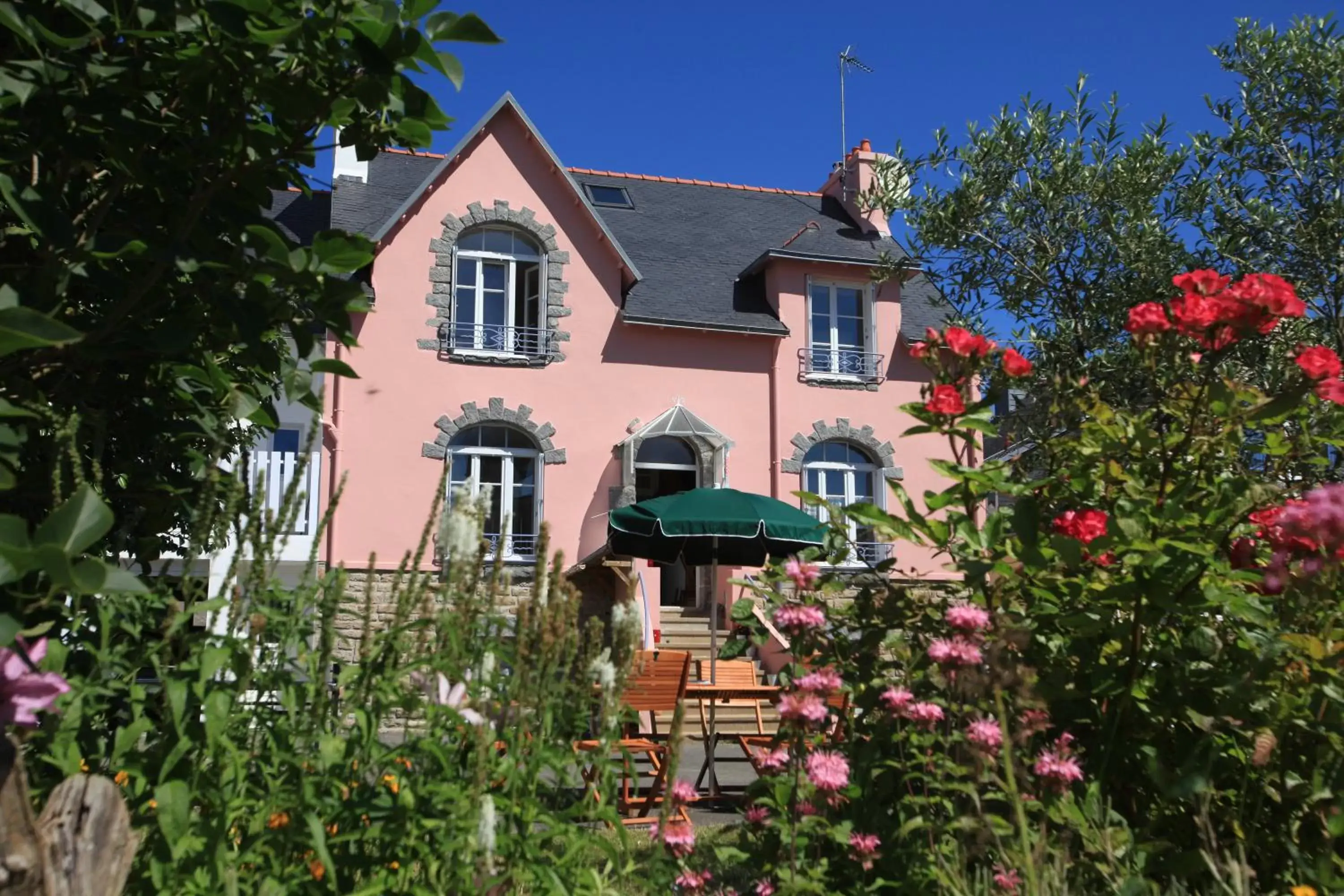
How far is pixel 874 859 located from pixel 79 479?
199cm

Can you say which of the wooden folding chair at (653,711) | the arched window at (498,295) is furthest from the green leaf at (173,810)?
the arched window at (498,295)

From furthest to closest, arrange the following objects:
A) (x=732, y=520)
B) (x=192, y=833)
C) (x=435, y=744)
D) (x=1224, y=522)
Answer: (x=732, y=520), (x=1224, y=522), (x=435, y=744), (x=192, y=833)

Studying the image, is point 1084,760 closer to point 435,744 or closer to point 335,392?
point 435,744

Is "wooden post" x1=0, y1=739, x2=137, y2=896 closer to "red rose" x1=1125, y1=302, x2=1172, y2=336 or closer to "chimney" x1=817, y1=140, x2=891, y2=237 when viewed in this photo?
"red rose" x1=1125, y1=302, x2=1172, y2=336

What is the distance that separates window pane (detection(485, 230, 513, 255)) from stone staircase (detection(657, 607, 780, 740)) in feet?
20.2

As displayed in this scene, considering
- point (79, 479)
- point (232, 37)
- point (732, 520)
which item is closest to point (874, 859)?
point (79, 479)

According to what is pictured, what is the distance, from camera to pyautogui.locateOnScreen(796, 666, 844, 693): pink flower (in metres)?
2.39

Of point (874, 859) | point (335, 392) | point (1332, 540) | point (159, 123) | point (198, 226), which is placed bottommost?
point (874, 859)

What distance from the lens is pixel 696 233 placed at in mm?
19031

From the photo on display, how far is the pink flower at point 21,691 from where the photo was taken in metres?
1.55

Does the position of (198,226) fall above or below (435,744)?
above

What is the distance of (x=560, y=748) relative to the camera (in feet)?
7.79

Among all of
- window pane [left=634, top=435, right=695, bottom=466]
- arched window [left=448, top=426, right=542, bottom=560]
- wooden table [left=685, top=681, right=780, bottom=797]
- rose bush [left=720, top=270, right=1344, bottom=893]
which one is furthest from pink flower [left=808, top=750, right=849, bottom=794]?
window pane [left=634, top=435, right=695, bottom=466]

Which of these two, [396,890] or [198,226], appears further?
[198,226]
